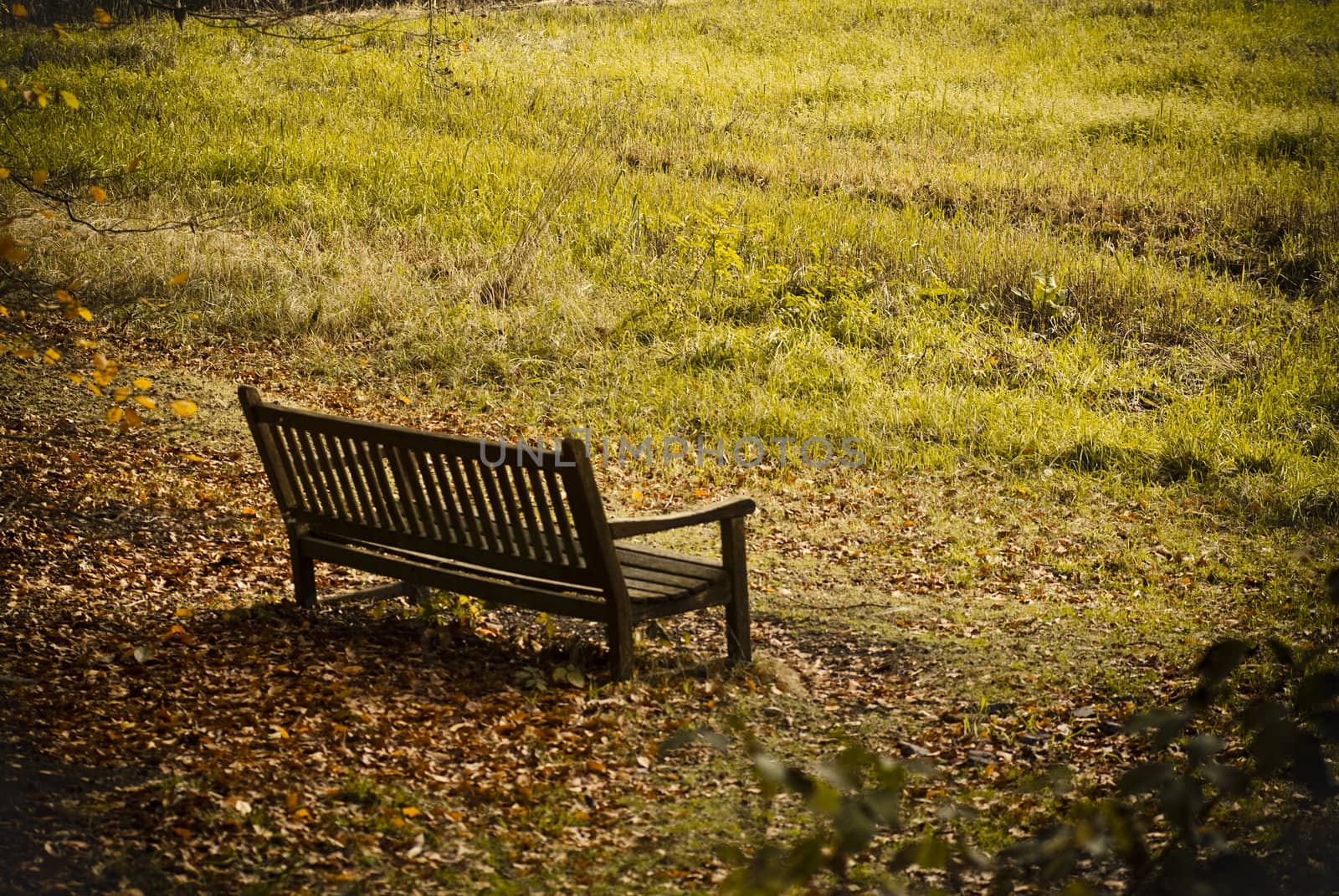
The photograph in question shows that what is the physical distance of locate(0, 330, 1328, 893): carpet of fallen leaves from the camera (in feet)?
11.5

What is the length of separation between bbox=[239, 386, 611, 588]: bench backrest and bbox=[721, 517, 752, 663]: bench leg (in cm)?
65

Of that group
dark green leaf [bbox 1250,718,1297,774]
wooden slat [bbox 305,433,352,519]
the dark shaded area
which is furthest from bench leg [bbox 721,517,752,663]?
dark green leaf [bbox 1250,718,1297,774]

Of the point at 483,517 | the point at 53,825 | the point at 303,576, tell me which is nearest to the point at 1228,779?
the point at 53,825

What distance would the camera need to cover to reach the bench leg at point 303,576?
5418mm

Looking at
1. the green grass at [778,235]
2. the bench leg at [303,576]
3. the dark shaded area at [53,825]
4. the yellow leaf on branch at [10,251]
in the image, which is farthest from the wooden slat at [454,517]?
the green grass at [778,235]

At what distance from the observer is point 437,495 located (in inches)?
188

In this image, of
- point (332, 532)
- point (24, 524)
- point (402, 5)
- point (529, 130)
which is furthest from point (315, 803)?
point (402, 5)

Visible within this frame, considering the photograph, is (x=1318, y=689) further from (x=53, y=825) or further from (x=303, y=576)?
(x=303, y=576)

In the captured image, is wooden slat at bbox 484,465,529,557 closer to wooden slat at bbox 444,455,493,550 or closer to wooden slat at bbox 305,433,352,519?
wooden slat at bbox 444,455,493,550

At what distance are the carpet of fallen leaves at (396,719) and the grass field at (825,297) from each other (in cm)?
11

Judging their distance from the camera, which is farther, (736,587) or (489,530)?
(736,587)

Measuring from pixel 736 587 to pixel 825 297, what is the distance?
25.0 feet

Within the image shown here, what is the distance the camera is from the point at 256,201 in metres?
13.8

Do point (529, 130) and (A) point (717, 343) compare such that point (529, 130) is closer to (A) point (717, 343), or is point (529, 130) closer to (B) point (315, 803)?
(A) point (717, 343)
